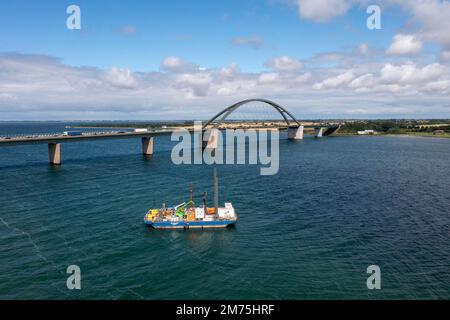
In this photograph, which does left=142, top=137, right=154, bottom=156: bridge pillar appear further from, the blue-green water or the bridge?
the blue-green water

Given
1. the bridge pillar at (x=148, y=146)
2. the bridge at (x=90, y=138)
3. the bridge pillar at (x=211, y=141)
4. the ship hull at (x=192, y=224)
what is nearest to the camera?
the ship hull at (x=192, y=224)

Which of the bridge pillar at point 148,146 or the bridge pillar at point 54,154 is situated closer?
the bridge pillar at point 54,154

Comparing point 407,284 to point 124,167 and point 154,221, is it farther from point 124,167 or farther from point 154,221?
point 124,167

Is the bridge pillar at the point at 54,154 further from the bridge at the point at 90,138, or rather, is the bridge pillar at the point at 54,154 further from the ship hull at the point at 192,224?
the ship hull at the point at 192,224

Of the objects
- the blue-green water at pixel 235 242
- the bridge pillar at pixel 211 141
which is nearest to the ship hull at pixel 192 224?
the blue-green water at pixel 235 242

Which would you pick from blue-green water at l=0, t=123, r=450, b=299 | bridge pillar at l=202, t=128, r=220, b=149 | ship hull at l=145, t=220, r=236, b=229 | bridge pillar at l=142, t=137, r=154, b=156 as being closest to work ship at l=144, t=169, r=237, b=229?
ship hull at l=145, t=220, r=236, b=229

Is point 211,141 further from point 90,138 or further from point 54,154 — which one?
point 54,154

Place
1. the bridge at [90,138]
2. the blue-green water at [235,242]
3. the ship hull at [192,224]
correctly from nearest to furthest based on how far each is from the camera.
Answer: the blue-green water at [235,242] → the ship hull at [192,224] → the bridge at [90,138]
